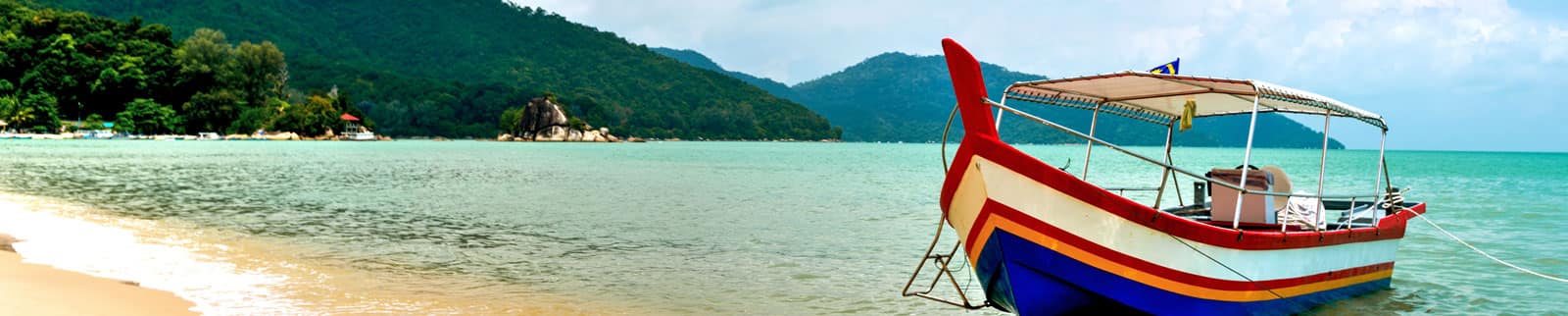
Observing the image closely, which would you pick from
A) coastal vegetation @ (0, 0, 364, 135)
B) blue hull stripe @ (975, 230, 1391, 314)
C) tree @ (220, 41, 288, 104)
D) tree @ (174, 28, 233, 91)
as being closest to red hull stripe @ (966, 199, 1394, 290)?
blue hull stripe @ (975, 230, 1391, 314)

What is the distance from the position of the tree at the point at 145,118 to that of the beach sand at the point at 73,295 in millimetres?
109310

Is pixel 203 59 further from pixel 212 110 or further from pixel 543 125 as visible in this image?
pixel 543 125

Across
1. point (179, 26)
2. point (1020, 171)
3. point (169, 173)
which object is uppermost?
point (179, 26)

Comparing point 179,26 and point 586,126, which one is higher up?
point 179,26

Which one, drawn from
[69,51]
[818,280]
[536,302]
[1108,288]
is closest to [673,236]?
[818,280]

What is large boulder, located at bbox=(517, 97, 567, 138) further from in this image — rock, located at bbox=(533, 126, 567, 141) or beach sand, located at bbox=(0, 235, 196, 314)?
beach sand, located at bbox=(0, 235, 196, 314)

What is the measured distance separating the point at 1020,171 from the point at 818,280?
540cm

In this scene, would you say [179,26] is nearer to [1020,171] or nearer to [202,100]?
[202,100]

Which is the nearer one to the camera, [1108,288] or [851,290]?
[1108,288]

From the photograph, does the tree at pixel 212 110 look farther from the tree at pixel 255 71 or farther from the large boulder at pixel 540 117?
the large boulder at pixel 540 117

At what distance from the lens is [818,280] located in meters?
12.6

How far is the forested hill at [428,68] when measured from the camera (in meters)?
150

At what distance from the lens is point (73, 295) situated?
30.8 feet

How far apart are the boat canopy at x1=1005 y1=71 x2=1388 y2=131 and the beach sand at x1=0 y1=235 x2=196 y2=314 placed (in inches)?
351
